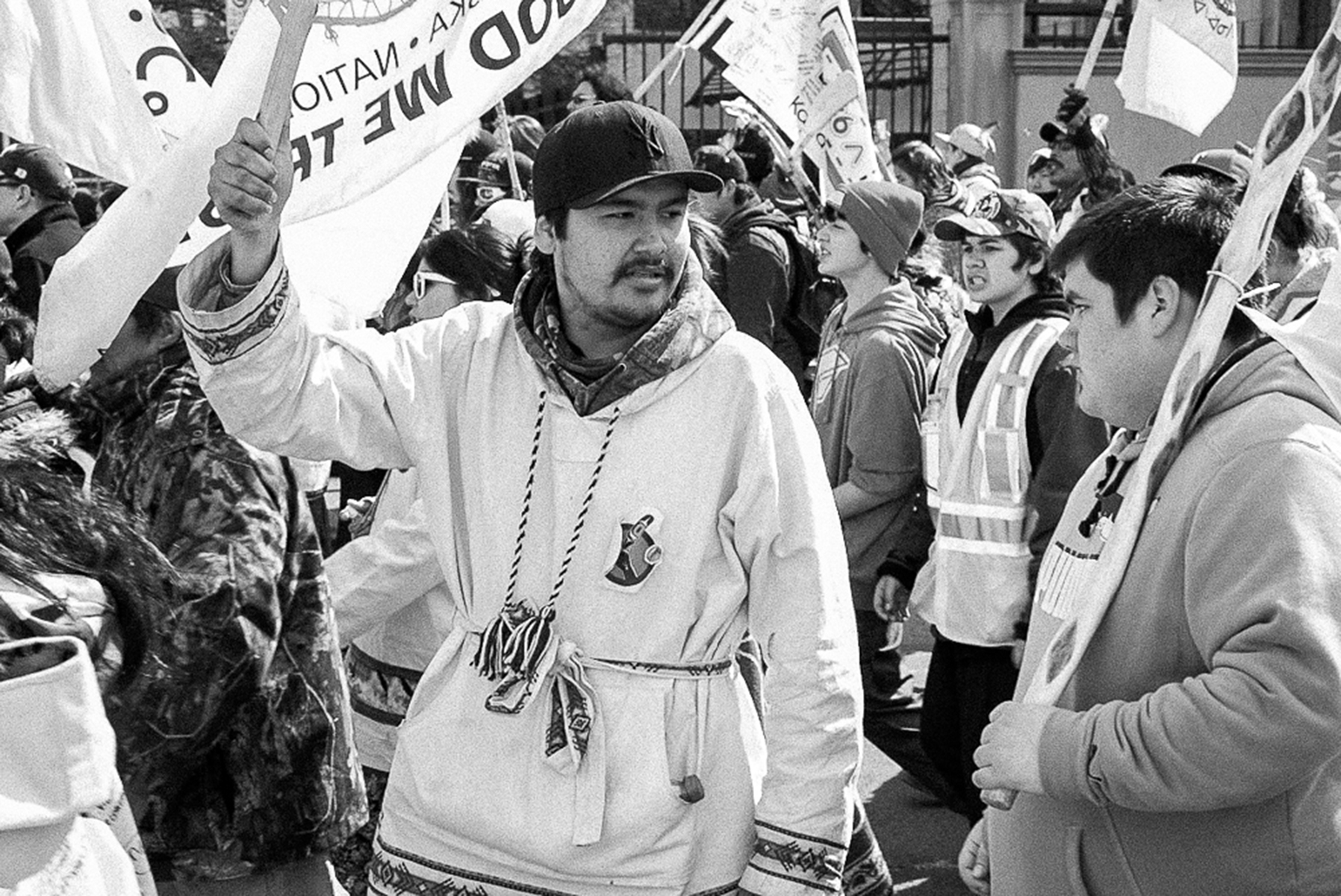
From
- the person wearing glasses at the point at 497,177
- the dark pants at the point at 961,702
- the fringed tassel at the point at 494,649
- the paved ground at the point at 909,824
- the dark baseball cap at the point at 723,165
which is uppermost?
the fringed tassel at the point at 494,649

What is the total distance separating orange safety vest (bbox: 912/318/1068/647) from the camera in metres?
4.78

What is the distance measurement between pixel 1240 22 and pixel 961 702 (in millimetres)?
17026

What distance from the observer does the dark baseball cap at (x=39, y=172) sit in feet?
21.6

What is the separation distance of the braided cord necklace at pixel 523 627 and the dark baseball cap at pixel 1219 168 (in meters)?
1.07

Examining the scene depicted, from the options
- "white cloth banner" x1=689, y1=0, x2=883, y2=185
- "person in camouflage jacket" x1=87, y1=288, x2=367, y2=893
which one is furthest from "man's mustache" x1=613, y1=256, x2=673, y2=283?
"white cloth banner" x1=689, y1=0, x2=883, y2=185

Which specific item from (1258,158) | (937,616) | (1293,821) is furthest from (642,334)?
(937,616)

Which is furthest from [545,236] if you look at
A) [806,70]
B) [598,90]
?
[598,90]

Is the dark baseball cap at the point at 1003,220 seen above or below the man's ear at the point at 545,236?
below

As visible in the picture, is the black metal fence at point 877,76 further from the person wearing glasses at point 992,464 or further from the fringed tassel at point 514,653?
the fringed tassel at point 514,653

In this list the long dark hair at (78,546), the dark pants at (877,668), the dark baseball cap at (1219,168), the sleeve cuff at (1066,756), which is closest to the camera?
the long dark hair at (78,546)

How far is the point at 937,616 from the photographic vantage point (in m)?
4.96

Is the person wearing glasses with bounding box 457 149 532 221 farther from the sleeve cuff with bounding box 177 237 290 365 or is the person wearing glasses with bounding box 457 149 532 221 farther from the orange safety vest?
the sleeve cuff with bounding box 177 237 290 365

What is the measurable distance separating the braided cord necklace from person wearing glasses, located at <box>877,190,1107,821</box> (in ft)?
6.54

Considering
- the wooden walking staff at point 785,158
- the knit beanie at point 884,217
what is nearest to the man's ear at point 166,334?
the knit beanie at point 884,217
